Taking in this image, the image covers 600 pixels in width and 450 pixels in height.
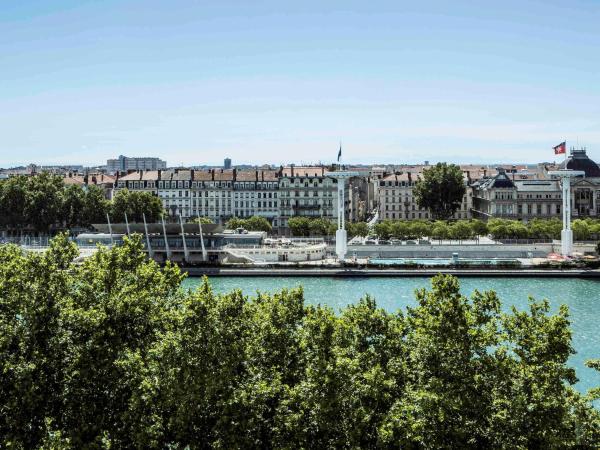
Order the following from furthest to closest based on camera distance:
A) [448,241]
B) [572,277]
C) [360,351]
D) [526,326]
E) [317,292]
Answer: [448,241] < [572,277] < [317,292] < [360,351] < [526,326]

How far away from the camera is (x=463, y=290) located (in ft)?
194

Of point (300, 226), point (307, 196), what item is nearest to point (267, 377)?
point (300, 226)

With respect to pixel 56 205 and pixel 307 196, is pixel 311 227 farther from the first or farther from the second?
pixel 56 205

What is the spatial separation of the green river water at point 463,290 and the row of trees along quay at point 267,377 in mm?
22255

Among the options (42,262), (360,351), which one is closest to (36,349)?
(42,262)

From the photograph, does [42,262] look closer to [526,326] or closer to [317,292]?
[526,326]

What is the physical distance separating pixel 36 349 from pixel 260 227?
3064 inches

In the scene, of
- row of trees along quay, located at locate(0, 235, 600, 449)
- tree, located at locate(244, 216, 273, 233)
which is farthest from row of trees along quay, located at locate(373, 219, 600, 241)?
row of trees along quay, located at locate(0, 235, 600, 449)

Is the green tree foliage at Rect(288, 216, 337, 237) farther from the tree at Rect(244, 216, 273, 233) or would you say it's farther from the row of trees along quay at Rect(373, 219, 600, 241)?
the row of trees along quay at Rect(373, 219, 600, 241)

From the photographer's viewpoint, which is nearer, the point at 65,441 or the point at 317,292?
the point at 65,441

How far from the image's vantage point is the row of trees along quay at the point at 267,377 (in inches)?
672

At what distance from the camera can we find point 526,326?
59.8 ft

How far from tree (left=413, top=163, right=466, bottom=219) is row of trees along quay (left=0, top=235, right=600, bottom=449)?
90715 millimetres

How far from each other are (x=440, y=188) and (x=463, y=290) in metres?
52.1
